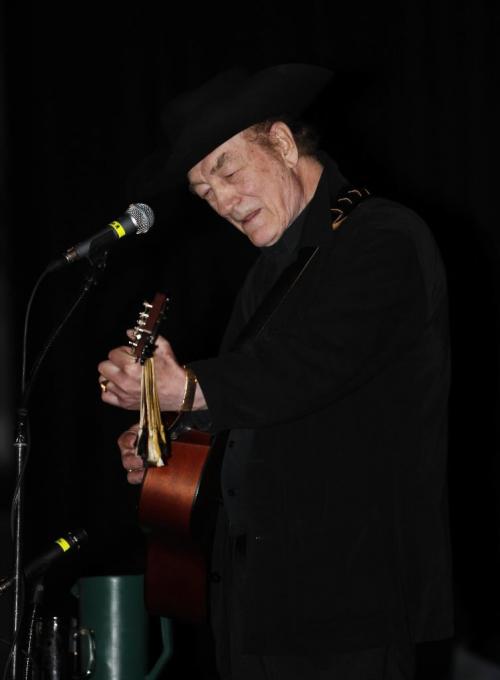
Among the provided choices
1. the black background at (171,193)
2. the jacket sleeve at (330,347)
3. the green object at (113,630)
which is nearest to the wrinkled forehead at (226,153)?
the jacket sleeve at (330,347)

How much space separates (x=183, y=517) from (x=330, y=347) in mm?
628

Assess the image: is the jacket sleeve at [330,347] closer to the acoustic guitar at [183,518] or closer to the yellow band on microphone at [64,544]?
the acoustic guitar at [183,518]

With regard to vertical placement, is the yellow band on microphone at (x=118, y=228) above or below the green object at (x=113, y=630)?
above

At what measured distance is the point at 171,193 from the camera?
395 cm

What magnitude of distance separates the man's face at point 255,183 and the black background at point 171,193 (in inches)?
76.2

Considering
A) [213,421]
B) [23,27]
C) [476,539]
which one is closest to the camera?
[213,421]

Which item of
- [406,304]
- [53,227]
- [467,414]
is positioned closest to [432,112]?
[467,414]

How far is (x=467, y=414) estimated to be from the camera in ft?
12.7

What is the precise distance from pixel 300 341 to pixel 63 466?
8.95 feet

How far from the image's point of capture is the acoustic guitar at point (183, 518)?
7.03ft

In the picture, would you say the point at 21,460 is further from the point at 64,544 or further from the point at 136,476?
the point at 136,476

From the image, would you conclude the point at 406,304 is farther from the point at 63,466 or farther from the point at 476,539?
the point at 63,466

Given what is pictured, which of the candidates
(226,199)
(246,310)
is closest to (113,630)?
(246,310)

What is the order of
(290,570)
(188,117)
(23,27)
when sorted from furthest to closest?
(23,27) → (188,117) → (290,570)
